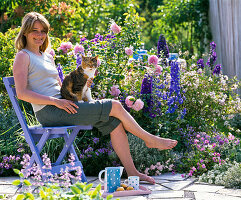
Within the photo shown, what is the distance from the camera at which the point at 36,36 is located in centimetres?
347

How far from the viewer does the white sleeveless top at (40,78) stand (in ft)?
11.2

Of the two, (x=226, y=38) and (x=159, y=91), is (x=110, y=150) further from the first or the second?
(x=226, y=38)

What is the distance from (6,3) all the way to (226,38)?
3.80 metres

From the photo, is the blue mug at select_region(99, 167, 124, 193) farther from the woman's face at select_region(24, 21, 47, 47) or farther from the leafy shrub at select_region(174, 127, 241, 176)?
the woman's face at select_region(24, 21, 47, 47)

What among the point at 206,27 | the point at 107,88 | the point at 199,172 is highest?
the point at 206,27

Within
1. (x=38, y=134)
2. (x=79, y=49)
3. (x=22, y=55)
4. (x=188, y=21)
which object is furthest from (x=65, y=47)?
(x=188, y=21)

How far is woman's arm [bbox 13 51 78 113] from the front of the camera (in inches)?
131

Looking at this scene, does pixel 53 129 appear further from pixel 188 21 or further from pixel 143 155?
pixel 188 21

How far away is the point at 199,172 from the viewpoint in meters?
3.82

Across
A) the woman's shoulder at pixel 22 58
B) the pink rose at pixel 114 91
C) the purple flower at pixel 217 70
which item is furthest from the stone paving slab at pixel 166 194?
the purple flower at pixel 217 70

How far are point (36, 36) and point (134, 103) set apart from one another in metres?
1.19

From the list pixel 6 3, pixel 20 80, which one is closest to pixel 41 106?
pixel 20 80

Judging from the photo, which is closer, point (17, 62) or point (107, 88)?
point (17, 62)

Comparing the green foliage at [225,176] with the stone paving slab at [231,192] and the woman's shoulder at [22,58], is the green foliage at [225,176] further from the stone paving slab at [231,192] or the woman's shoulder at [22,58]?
the woman's shoulder at [22,58]
